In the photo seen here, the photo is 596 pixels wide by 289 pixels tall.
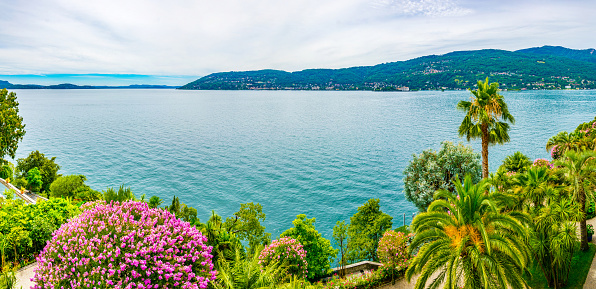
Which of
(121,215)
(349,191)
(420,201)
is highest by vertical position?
(121,215)

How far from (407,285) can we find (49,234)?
17279 mm

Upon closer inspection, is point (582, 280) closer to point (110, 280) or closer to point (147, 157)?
point (110, 280)

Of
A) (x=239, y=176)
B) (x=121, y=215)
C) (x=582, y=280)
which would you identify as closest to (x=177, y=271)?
(x=121, y=215)

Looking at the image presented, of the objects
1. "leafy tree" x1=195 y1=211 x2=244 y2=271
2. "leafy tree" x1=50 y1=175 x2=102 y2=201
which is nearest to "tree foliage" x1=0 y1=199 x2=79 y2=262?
"leafy tree" x1=195 y1=211 x2=244 y2=271

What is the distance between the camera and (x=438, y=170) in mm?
24578

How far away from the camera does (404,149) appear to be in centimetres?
5478

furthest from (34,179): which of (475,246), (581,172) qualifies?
(581,172)

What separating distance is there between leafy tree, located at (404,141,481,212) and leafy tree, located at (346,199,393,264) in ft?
17.8

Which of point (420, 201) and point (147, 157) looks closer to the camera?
point (420, 201)

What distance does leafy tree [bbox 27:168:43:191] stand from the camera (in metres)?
34.1

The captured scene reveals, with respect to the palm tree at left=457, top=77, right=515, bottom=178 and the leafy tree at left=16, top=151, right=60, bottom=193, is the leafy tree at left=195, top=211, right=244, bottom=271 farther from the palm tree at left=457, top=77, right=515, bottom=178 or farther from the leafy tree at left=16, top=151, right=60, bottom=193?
the leafy tree at left=16, top=151, right=60, bottom=193

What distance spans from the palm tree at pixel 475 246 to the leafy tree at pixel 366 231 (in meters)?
8.53

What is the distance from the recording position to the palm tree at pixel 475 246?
1003cm

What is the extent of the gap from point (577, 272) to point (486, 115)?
9.38m
